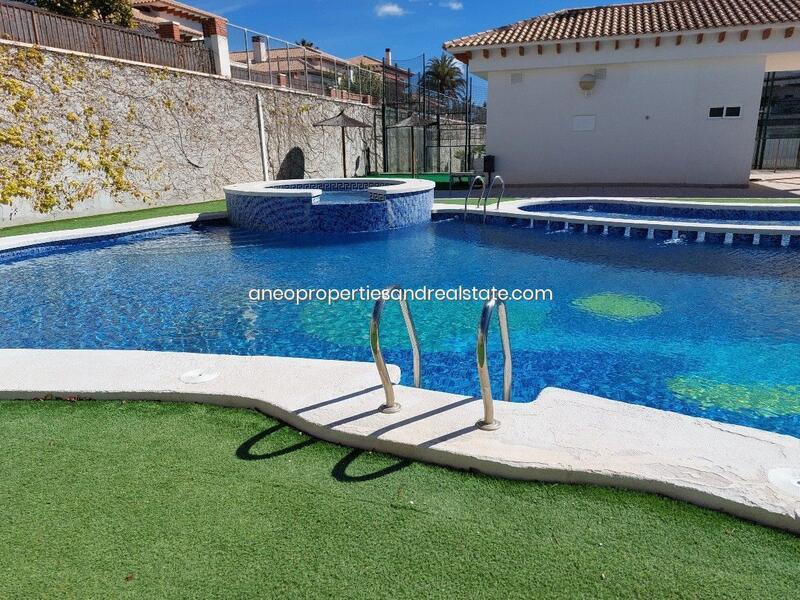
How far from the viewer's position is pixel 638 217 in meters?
12.2

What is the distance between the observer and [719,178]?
16422mm

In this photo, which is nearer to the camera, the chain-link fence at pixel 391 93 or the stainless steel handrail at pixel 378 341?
the stainless steel handrail at pixel 378 341

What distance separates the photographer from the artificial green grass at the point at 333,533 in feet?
6.32

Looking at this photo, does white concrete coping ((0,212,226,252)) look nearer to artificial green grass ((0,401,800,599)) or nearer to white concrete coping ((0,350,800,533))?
white concrete coping ((0,350,800,533))

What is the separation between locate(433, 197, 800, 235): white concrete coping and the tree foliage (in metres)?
16.1

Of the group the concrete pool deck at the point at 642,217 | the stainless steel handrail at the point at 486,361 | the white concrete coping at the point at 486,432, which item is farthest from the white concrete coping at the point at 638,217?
the stainless steel handrail at the point at 486,361

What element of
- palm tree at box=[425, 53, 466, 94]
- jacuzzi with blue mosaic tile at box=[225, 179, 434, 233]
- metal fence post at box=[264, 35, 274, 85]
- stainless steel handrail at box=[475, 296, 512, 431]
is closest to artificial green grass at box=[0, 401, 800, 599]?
stainless steel handrail at box=[475, 296, 512, 431]

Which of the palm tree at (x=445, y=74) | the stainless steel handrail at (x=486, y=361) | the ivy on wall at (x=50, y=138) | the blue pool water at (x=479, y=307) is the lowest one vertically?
the blue pool water at (x=479, y=307)

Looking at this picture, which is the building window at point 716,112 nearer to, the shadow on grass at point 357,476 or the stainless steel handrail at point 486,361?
the stainless steel handrail at point 486,361

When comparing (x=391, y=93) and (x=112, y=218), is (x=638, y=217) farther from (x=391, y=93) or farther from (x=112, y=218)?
(x=391, y=93)

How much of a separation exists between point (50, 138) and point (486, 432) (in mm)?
12978

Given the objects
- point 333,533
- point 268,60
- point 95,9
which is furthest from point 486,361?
point 95,9

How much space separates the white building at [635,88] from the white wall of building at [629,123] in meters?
0.03

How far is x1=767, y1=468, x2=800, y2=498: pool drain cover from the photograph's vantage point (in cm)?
221
